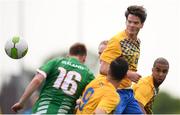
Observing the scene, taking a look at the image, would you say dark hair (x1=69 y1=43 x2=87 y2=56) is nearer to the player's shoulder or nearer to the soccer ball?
the player's shoulder

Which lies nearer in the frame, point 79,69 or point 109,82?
point 109,82

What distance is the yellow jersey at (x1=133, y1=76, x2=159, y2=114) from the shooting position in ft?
52.4

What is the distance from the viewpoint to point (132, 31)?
15.7 metres

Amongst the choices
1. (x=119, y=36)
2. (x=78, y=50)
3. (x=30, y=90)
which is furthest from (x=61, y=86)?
(x=119, y=36)

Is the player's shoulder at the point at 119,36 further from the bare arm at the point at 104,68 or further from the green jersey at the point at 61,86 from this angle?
the green jersey at the point at 61,86

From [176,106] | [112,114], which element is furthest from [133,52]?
[176,106]

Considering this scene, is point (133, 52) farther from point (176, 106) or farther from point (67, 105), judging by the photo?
point (176, 106)

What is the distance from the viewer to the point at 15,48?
17094mm

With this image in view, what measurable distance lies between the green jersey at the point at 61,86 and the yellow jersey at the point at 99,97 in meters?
0.57

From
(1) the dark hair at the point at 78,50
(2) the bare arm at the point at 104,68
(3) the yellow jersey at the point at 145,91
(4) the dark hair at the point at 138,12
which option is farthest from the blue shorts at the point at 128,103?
(4) the dark hair at the point at 138,12

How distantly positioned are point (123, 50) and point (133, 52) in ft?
0.63

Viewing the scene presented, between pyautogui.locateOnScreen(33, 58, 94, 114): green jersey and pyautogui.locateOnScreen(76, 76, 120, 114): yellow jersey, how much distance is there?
22.3 inches

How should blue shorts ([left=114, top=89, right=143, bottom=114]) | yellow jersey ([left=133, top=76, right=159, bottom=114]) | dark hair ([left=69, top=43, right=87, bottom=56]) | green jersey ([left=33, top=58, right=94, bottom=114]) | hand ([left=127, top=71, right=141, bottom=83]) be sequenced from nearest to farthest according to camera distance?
hand ([left=127, top=71, right=141, bottom=83]), blue shorts ([left=114, top=89, right=143, bottom=114]), green jersey ([left=33, top=58, right=94, bottom=114]), yellow jersey ([left=133, top=76, right=159, bottom=114]), dark hair ([left=69, top=43, right=87, bottom=56])

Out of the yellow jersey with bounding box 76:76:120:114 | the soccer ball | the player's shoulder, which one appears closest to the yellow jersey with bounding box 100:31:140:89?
the player's shoulder
